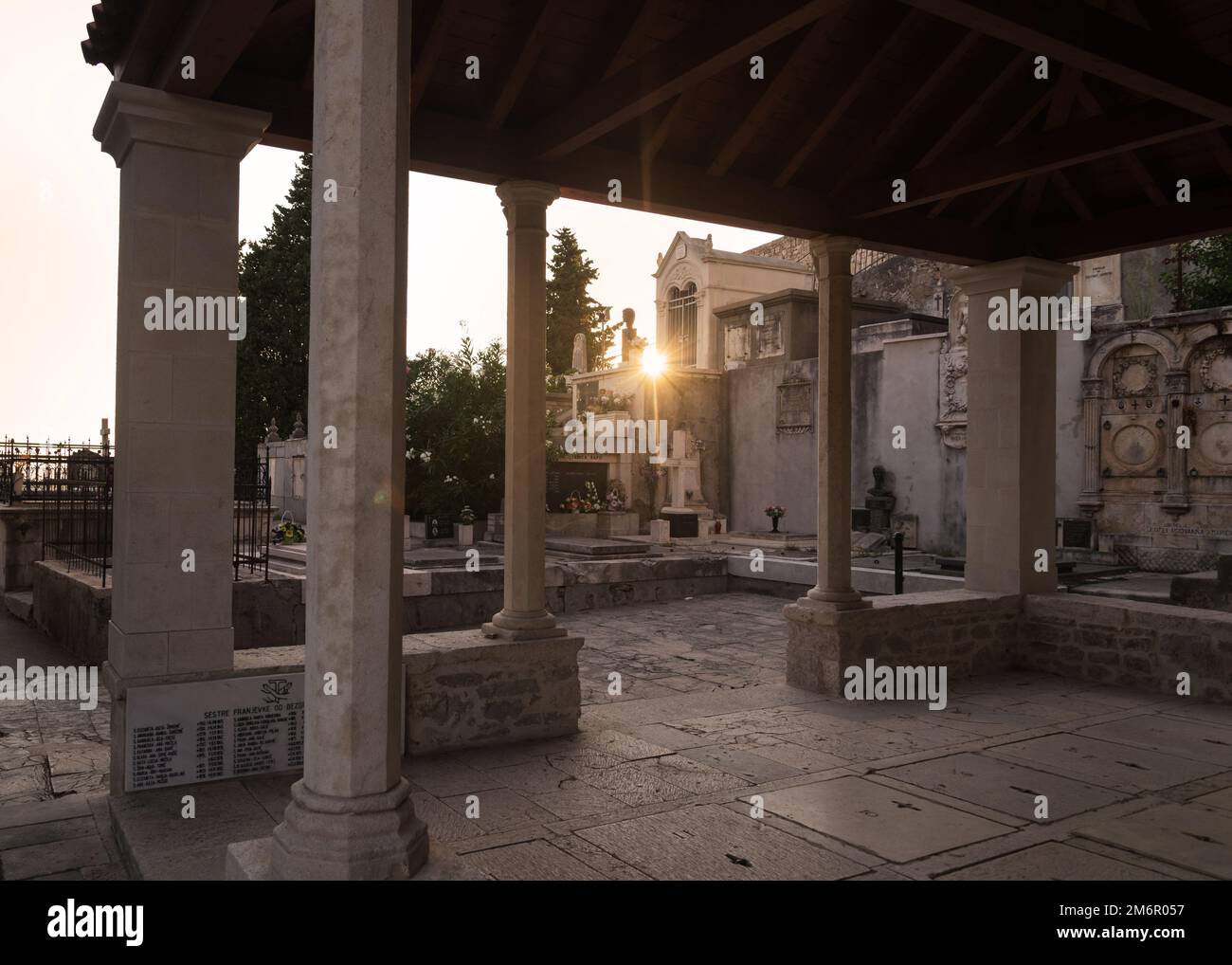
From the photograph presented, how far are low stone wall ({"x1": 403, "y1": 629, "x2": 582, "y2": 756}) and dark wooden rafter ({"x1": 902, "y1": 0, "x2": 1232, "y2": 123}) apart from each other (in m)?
4.20

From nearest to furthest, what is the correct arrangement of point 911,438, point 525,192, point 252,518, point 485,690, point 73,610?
1. point 485,690
2. point 525,192
3. point 252,518
4. point 73,610
5. point 911,438

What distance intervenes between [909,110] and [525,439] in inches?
148

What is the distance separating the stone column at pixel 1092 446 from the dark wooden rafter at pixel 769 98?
13.6 m

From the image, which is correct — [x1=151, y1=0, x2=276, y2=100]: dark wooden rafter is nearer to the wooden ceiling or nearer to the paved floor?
the wooden ceiling

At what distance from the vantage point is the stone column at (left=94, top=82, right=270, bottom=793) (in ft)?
15.7

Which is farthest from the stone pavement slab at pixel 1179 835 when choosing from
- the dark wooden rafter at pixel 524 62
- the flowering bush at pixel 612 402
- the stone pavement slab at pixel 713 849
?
the flowering bush at pixel 612 402

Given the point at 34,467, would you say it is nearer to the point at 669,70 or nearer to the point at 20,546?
the point at 20,546

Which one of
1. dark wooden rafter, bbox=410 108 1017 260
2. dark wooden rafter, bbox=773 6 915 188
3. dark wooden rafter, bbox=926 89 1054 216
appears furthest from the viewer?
dark wooden rafter, bbox=926 89 1054 216

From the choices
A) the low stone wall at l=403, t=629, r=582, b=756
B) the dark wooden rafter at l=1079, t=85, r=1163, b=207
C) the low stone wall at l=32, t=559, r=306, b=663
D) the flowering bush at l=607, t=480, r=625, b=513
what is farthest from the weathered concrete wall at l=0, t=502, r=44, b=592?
the dark wooden rafter at l=1079, t=85, r=1163, b=207

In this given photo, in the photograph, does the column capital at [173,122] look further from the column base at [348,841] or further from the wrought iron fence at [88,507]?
the wrought iron fence at [88,507]

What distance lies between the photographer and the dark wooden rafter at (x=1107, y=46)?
15.2 feet

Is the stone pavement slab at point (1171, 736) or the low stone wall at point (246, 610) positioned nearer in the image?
the stone pavement slab at point (1171, 736)

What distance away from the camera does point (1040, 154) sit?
6492mm

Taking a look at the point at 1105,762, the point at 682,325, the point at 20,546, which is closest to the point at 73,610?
the point at 20,546
